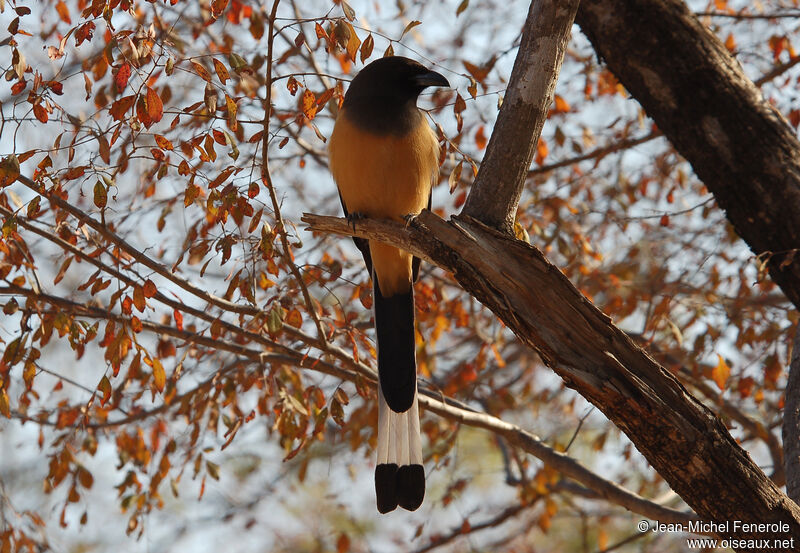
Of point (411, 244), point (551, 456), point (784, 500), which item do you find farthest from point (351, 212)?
point (784, 500)

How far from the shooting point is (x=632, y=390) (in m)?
2.24

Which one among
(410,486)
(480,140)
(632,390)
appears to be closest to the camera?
(632,390)

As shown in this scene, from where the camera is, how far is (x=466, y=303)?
552cm

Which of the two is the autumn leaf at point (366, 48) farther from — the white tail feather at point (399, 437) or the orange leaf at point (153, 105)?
the white tail feather at point (399, 437)

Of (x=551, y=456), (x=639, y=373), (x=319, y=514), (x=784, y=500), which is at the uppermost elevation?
(x=319, y=514)

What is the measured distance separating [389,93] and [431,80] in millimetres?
188

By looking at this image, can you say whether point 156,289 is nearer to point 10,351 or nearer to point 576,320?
point 10,351

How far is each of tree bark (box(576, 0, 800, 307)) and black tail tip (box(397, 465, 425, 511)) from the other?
160 centimetres

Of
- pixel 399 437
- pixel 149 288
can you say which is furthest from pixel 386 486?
pixel 149 288

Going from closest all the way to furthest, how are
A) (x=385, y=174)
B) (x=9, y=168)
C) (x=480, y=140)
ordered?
(x=9, y=168) → (x=385, y=174) → (x=480, y=140)

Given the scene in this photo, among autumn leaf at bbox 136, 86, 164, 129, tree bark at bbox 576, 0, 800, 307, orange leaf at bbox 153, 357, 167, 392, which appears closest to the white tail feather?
orange leaf at bbox 153, 357, 167, 392

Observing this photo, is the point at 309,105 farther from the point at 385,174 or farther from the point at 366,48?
the point at 385,174

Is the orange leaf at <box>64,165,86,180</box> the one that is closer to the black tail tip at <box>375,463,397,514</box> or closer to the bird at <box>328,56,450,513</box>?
the bird at <box>328,56,450,513</box>

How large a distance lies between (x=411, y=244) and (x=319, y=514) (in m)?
4.75
